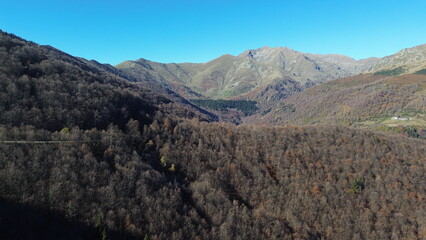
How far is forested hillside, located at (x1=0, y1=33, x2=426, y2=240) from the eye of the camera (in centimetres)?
5225

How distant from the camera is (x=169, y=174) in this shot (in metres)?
87.2

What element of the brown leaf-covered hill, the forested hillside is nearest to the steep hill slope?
the forested hillside

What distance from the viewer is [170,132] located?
365ft

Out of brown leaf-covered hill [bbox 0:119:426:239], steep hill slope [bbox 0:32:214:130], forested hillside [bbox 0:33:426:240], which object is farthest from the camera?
steep hill slope [bbox 0:32:214:130]

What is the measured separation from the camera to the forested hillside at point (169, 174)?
5225 cm

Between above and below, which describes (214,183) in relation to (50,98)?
below

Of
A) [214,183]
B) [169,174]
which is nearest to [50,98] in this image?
[169,174]

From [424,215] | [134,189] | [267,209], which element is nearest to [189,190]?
[134,189]

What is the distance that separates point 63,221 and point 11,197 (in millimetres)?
10009

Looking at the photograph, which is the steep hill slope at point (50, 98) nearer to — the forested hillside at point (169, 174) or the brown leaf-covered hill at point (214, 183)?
the forested hillside at point (169, 174)

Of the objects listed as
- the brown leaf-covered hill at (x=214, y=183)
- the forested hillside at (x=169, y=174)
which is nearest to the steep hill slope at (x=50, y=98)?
the forested hillside at (x=169, y=174)

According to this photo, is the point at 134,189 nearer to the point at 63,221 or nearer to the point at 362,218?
the point at 63,221

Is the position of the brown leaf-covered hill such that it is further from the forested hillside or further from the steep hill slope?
the steep hill slope

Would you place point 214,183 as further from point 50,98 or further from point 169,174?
point 50,98
